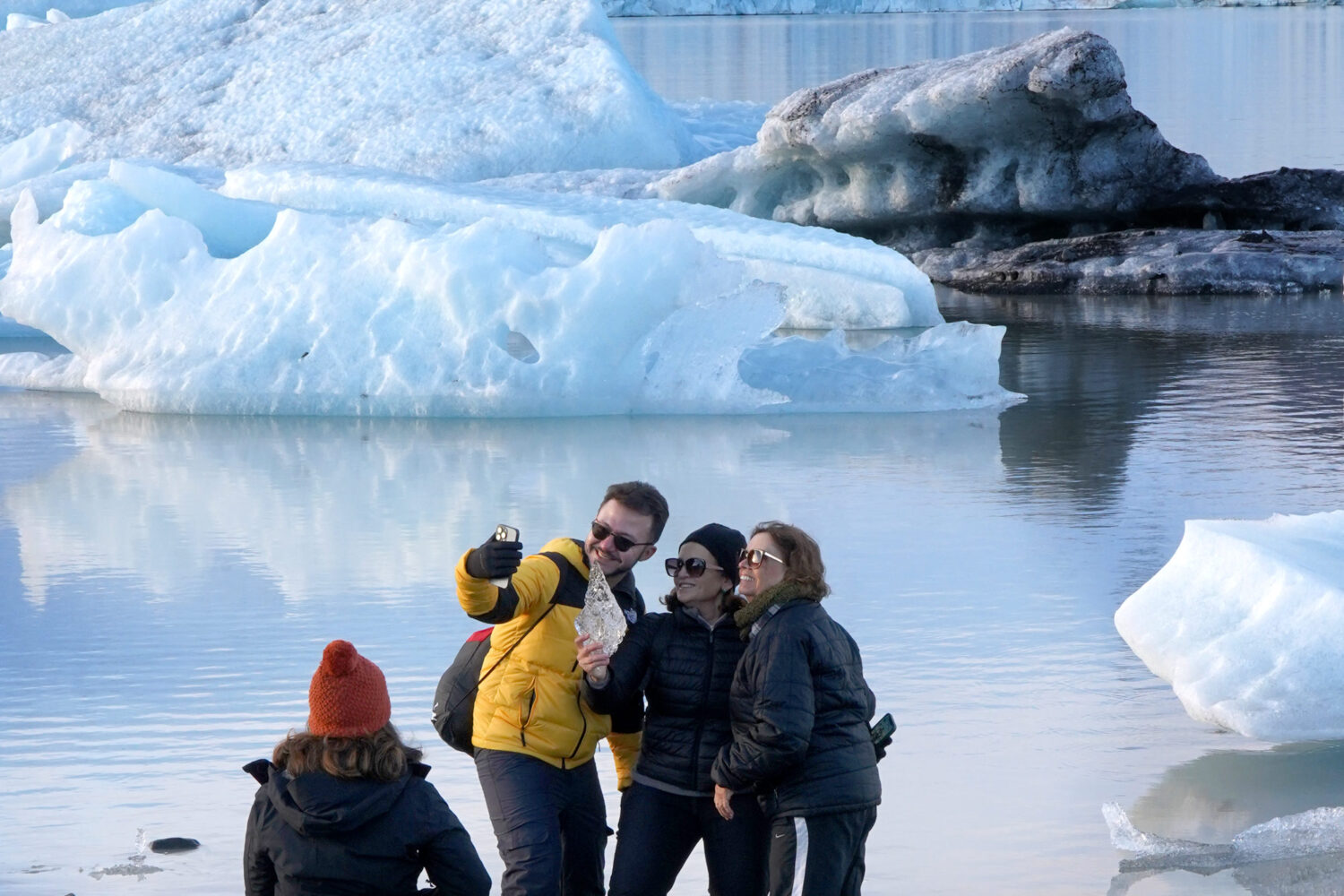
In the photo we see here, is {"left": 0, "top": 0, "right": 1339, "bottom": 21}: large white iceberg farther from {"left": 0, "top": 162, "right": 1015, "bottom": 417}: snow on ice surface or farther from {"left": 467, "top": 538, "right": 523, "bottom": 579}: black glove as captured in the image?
{"left": 467, "top": 538, "right": 523, "bottom": 579}: black glove

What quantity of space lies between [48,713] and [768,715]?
7.23 ft

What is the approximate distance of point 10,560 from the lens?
5516 millimetres

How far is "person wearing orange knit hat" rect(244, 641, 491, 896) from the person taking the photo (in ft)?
7.14

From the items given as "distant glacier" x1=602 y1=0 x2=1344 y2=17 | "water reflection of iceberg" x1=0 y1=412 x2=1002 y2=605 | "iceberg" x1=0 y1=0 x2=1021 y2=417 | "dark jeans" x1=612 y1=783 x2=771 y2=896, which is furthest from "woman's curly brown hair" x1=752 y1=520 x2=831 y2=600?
"distant glacier" x1=602 y1=0 x2=1344 y2=17

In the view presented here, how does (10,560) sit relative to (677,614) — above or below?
below

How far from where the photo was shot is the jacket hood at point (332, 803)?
85.1 inches

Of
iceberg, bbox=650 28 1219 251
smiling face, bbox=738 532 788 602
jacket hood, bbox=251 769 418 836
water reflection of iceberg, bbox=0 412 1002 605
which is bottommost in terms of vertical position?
water reflection of iceberg, bbox=0 412 1002 605

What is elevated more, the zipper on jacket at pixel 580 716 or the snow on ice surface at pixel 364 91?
the snow on ice surface at pixel 364 91

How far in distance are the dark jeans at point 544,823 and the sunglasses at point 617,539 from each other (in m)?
0.34

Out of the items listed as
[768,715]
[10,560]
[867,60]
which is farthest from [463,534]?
[867,60]

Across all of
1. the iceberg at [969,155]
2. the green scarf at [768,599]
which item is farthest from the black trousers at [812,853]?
the iceberg at [969,155]

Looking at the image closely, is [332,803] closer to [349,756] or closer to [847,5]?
[349,756]

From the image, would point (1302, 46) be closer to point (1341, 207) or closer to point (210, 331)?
point (1341, 207)

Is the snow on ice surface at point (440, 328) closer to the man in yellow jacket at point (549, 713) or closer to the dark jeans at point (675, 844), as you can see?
the man in yellow jacket at point (549, 713)
